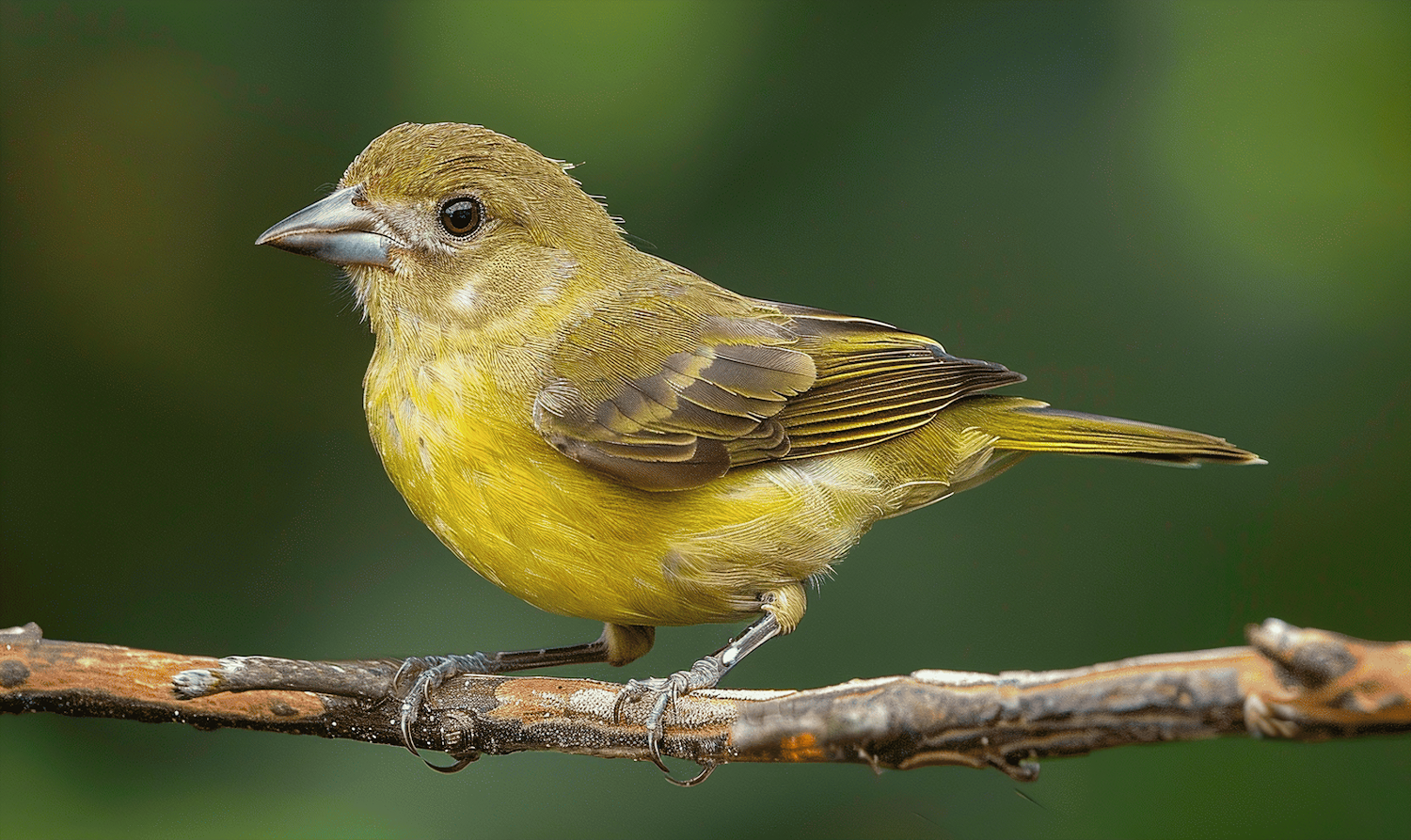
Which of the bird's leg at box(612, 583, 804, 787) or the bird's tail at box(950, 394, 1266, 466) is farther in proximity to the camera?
the bird's tail at box(950, 394, 1266, 466)

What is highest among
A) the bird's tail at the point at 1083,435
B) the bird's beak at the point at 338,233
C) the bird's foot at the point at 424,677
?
the bird's beak at the point at 338,233

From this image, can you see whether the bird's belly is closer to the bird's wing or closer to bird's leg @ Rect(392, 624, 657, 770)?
the bird's wing

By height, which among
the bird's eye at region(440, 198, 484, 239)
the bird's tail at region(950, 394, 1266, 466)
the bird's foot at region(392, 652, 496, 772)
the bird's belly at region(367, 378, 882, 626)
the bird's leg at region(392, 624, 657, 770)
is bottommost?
the bird's foot at region(392, 652, 496, 772)

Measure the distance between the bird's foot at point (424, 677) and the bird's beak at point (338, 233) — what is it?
0.99 metres

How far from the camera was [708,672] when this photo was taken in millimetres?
2830

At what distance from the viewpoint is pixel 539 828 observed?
11.0ft

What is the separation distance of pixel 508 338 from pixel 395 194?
445mm

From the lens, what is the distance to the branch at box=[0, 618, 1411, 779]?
1641 millimetres

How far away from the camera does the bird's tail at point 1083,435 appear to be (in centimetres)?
321

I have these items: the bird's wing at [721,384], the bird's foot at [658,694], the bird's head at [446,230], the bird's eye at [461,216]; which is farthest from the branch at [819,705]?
the bird's eye at [461,216]

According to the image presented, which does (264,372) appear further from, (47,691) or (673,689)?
(673,689)

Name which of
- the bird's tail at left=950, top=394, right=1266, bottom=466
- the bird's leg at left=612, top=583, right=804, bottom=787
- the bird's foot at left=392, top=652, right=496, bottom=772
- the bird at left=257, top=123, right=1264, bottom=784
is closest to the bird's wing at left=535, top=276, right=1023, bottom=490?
the bird at left=257, top=123, right=1264, bottom=784

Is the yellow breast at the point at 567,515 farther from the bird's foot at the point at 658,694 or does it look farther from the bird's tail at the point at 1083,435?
the bird's tail at the point at 1083,435

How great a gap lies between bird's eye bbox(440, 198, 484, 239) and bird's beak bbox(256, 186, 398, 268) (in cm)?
14
